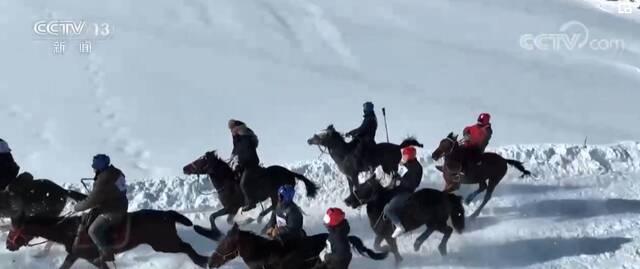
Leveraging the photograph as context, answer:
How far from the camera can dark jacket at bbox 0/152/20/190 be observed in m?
11.5

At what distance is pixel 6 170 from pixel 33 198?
1.90 ft

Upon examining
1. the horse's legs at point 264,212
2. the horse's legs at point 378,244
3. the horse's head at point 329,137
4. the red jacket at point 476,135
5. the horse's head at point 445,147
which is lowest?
the horse's legs at point 378,244

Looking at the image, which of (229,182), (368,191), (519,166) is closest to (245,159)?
(229,182)

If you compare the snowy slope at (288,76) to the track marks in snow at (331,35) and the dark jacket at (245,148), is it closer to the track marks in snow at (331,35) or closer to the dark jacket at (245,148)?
the track marks in snow at (331,35)

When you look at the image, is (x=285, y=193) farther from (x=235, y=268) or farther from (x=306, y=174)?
(x=306, y=174)

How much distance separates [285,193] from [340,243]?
A: 0.96 m

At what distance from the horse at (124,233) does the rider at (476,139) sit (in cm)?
435

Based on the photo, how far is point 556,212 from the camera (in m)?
12.8

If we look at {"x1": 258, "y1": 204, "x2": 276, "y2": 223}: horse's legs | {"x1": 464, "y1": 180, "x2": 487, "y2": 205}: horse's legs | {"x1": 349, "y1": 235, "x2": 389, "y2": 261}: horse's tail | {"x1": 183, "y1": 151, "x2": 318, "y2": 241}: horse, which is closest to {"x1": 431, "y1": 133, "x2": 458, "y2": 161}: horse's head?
{"x1": 464, "y1": 180, "x2": 487, "y2": 205}: horse's legs

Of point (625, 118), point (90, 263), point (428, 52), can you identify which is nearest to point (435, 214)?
point (90, 263)

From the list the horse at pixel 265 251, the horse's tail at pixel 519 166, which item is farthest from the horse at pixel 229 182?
the horse's tail at pixel 519 166

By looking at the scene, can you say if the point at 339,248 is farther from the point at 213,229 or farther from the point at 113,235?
the point at 113,235

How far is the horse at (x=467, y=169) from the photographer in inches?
476

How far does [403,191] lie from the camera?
36.3 ft
